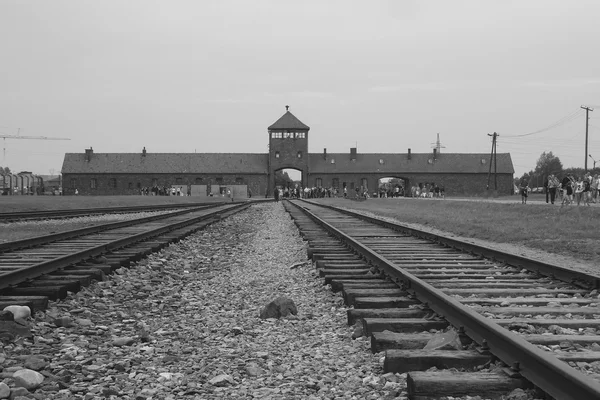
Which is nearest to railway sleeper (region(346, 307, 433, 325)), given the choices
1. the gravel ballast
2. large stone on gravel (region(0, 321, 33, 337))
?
the gravel ballast

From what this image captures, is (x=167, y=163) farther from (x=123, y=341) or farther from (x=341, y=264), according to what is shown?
(x=123, y=341)

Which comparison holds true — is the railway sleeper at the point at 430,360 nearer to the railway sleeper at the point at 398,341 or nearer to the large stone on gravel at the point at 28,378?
the railway sleeper at the point at 398,341

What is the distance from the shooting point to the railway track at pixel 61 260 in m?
5.81

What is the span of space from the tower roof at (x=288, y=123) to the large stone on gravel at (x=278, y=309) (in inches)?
3260

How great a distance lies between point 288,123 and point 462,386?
86313mm

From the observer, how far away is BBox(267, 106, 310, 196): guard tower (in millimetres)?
87812

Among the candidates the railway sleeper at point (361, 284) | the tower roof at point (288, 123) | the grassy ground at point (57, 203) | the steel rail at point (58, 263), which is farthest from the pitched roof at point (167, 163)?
the railway sleeper at point (361, 284)

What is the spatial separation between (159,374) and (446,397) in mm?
1827

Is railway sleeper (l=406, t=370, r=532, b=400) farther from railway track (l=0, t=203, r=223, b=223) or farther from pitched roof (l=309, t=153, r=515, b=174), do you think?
pitched roof (l=309, t=153, r=515, b=174)

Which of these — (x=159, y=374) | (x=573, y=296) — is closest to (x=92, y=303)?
(x=159, y=374)

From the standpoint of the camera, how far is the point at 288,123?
88.4 metres

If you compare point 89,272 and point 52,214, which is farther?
point 52,214

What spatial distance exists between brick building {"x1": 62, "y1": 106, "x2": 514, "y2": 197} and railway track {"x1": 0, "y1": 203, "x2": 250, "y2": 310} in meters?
74.0

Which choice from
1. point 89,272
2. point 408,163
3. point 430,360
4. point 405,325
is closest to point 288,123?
point 408,163
